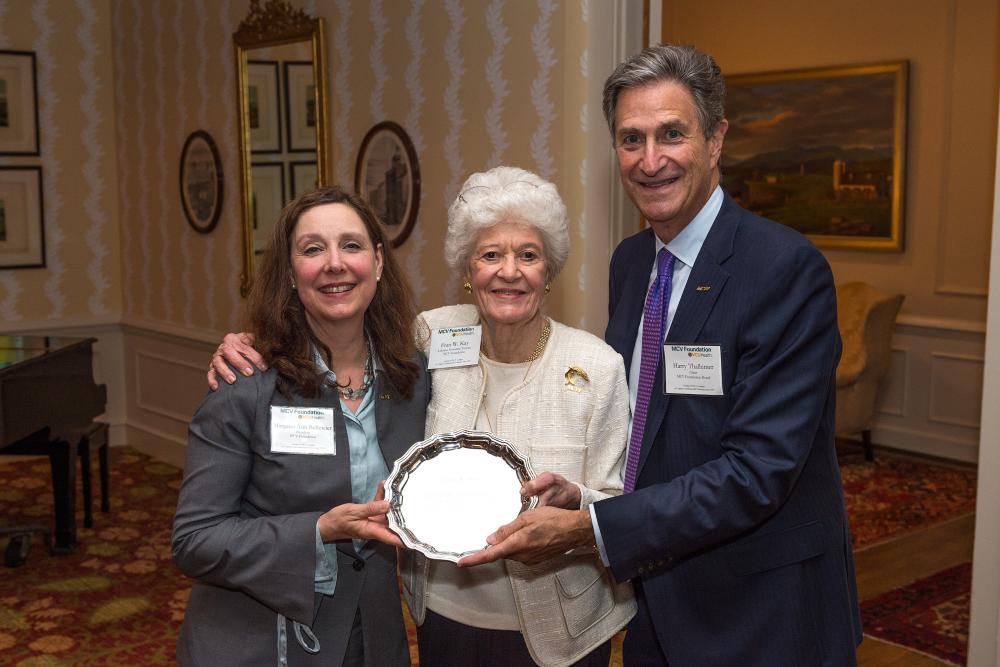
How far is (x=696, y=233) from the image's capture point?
2.20 m

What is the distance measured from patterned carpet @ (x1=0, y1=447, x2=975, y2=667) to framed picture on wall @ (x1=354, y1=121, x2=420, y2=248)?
1933mm

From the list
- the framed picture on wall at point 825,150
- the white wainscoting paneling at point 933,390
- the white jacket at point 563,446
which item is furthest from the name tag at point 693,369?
the white wainscoting paneling at point 933,390

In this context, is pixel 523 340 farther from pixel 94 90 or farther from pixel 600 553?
pixel 94 90

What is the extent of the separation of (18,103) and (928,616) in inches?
238

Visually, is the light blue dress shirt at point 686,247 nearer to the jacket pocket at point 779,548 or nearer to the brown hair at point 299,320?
the jacket pocket at point 779,548

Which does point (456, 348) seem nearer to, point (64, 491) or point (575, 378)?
point (575, 378)

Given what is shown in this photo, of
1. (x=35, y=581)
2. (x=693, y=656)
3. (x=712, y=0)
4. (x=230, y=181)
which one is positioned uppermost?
(x=712, y=0)

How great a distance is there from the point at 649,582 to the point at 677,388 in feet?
1.35

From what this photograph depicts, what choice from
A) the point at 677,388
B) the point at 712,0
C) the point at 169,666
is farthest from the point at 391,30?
the point at 712,0

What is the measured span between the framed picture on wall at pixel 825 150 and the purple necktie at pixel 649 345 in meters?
4.91

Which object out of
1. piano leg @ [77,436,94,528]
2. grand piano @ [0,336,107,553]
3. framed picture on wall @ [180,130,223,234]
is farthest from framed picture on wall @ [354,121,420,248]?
piano leg @ [77,436,94,528]

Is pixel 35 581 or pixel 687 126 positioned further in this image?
pixel 35 581

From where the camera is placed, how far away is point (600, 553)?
207cm

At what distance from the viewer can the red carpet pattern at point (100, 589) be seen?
13.4 feet
